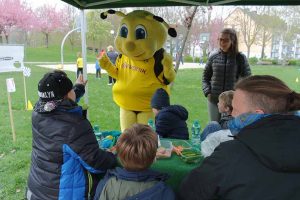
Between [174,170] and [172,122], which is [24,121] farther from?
[174,170]

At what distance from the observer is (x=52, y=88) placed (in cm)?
196

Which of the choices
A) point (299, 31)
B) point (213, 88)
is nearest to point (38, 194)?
point (213, 88)

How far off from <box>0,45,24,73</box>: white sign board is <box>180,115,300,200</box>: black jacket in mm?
4187

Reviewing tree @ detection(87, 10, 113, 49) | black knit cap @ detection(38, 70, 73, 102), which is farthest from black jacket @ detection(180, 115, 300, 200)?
tree @ detection(87, 10, 113, 49)

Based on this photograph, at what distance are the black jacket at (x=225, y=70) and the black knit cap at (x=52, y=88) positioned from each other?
2274 mm

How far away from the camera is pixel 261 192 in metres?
1.13

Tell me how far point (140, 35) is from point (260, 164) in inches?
97.7

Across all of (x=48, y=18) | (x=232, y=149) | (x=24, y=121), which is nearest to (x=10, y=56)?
(x=24, y=121)

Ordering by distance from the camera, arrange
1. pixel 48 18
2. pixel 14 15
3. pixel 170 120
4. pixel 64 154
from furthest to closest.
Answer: pixel 48 18
pixel 14 15
pixel 170 120
pixel 64 154

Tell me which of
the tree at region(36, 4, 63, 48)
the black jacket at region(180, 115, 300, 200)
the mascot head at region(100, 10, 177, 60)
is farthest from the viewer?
the tree at region(36, 4, 63, 48)

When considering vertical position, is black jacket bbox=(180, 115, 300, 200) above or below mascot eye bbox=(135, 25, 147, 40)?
below

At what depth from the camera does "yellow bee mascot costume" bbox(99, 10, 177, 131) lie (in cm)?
336

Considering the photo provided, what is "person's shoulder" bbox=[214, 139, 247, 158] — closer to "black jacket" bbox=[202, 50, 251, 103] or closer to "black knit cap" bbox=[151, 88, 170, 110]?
"black knit cap" bbox=[151, 88, 170, 110]

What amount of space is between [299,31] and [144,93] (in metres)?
30.5
